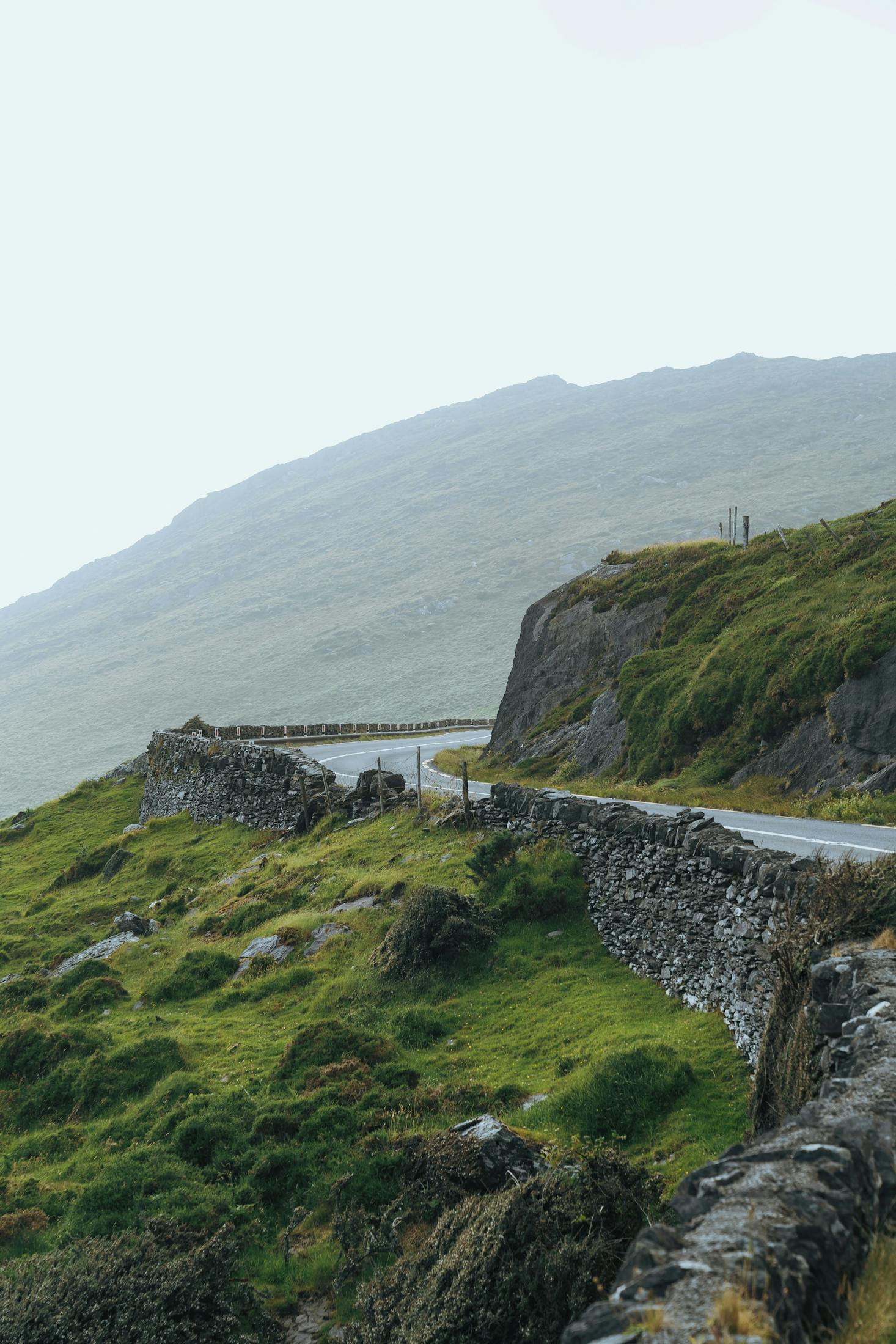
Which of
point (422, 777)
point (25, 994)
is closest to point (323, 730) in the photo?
point (422, 777)

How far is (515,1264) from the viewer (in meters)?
7.28

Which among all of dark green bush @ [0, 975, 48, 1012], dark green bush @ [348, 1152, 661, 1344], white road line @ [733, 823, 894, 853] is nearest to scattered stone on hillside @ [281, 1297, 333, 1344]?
dark green bush @ [348, 1152, 661, 1344]

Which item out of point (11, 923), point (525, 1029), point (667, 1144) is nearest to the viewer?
point (667, 1144)

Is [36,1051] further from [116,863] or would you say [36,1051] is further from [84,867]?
[84,867]

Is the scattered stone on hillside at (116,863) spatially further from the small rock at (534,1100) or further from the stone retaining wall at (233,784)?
the small rock at (534,1100)

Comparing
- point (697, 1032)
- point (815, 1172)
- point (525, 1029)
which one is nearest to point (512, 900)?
point (525, 1029)

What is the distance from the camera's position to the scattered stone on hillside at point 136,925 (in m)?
26.0

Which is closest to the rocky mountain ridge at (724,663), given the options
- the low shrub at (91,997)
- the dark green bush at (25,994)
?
the low shrub at (91,997)

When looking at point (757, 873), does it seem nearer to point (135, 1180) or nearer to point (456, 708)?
point (135, 1180)

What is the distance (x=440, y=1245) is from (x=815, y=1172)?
4.57m

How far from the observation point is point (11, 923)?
3070 centimetres

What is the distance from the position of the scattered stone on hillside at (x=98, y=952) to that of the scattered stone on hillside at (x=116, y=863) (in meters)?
9.69

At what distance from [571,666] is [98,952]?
27.9 metres

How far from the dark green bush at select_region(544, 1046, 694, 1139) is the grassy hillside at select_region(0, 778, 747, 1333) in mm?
27
